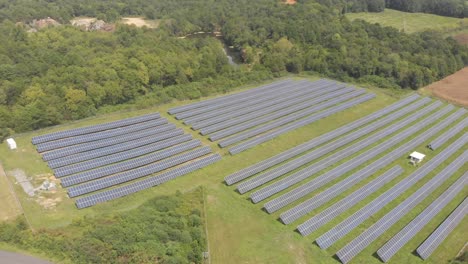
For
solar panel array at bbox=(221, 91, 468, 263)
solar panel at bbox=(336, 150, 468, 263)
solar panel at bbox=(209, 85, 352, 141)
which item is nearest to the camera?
solar panel at bbox=(336, 150, 468, 263)

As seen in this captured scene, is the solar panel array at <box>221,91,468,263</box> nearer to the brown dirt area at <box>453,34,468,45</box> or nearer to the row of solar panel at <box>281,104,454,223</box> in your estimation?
the row of solar panel at <box>281,104,454,223</box>

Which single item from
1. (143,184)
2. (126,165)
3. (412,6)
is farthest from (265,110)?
(412,6)

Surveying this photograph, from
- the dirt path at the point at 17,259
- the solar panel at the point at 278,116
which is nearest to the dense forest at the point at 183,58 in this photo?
the solar panel at the point at 278,116

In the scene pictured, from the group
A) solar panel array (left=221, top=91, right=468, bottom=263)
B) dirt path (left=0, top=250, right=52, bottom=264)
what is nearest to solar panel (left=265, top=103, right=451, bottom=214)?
solar panel array (left=221, top=91, right=468, bottom=263)

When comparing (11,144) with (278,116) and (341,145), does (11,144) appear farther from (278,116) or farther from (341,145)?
(341,145)

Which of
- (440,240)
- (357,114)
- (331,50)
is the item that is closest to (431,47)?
(331,50)

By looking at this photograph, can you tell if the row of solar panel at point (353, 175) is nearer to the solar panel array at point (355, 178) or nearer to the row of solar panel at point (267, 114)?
the solar panel array at point (355, 178)


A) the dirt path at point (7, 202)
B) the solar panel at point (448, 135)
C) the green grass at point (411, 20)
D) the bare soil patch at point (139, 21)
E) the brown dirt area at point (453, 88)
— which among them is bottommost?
the green grass at point (411, 20)

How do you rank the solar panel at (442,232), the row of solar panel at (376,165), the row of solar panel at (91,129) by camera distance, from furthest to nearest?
the row of solar panel at (91,129)
the row of solar panel at (376,165)
the solar panel at (442,232)
